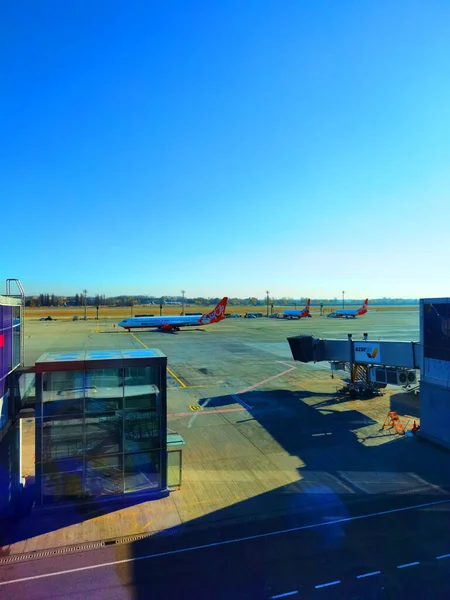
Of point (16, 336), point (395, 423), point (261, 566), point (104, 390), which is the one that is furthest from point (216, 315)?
point (261, 566)

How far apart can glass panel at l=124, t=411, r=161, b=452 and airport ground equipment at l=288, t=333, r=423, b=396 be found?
18257 mm

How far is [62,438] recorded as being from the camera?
1633cm

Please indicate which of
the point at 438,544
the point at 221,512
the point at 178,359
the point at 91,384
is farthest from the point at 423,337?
the point at 178,359

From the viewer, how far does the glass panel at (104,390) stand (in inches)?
655

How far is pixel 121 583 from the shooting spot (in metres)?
11.7

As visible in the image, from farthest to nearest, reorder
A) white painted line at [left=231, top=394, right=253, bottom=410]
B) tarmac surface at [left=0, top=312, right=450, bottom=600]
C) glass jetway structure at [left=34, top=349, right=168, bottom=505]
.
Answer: white painted line at [left=231, top=394, right=253, bottom=410] < glass jetway structure at [left=34, top=349, right=168, bottom=505] < tarmac surface at [left=0, top=312, right=450, bottom=600]

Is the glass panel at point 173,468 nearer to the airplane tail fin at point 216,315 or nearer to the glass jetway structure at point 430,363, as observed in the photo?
the glass jetway structure at point 430,363

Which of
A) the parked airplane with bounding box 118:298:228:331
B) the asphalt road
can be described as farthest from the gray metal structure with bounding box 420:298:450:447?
the parked airplane with bounding box 118:298:228:331

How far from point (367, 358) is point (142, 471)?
21.7m

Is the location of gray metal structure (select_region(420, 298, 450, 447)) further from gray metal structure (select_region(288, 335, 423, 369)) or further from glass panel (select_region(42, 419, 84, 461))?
glass panel (select_region(42, 419, 84, 461))

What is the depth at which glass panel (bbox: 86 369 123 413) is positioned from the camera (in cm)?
1662

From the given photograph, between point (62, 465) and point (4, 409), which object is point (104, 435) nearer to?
point (62, 465)

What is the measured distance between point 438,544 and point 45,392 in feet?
52.7

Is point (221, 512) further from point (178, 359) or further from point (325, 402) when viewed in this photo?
point (178, 359)
